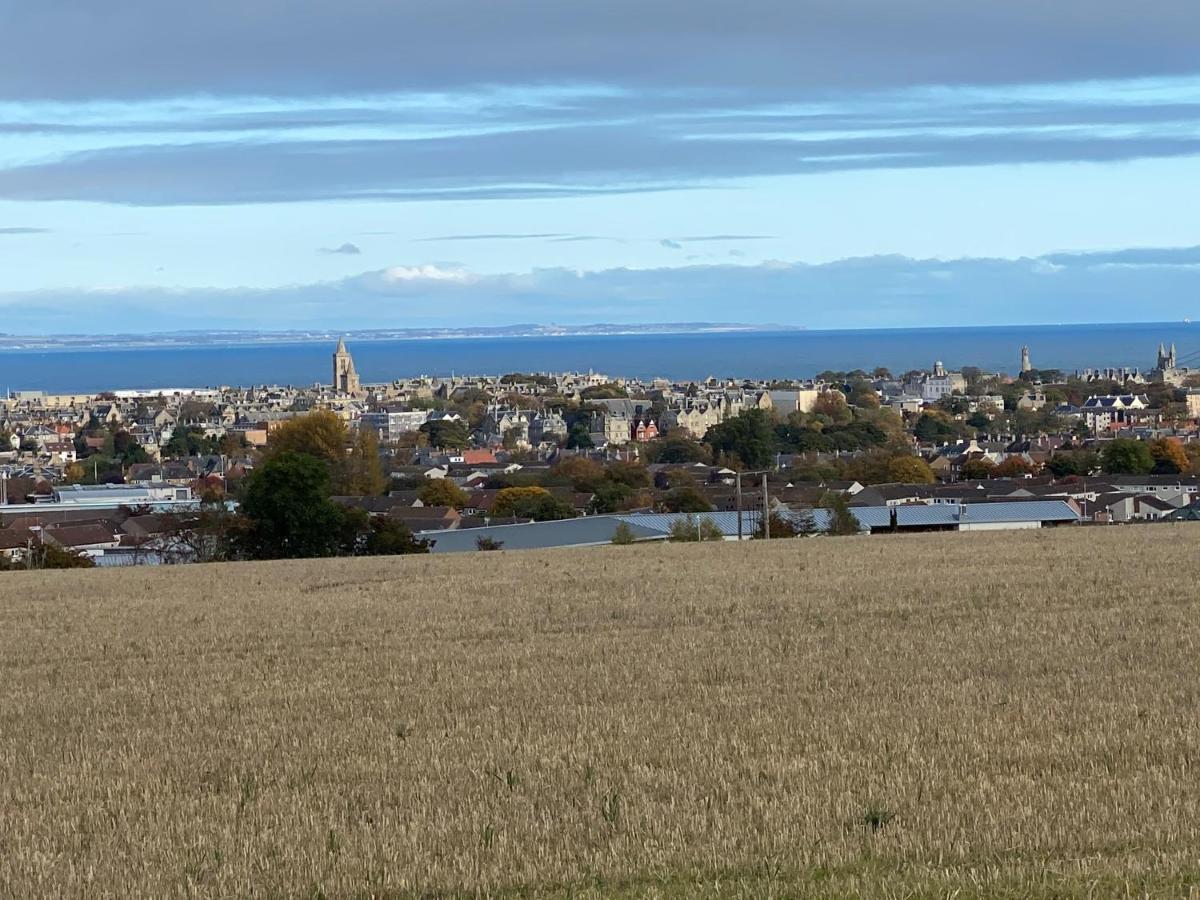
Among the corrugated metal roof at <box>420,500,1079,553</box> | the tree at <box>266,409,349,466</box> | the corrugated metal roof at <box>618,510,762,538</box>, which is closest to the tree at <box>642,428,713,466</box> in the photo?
the tree at <box>266,409,349,466</box>

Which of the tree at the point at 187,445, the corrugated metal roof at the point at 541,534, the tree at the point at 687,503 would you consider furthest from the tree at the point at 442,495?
the tree at the point at 187,445

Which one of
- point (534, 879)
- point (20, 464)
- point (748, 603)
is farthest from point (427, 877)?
point (20, 464)

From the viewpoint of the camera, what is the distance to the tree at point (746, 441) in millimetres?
119875

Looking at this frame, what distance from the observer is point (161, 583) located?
30703mm

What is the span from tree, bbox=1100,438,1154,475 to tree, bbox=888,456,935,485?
975cm

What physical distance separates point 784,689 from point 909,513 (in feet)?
161

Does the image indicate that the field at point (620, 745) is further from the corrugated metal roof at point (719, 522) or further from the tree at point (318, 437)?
the tree at point (318, 437)

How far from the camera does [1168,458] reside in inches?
3922

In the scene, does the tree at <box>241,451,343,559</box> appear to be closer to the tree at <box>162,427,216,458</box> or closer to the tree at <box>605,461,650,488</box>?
the tree at <box>605,461,650,488</box>

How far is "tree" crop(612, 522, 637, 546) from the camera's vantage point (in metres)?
50.6

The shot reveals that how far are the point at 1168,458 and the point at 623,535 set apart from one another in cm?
5797

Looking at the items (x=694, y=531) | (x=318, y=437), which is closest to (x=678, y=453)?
(x=318, y=437)

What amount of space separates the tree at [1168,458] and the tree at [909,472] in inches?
507

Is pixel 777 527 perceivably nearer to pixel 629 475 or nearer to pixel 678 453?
pixel 629 475
